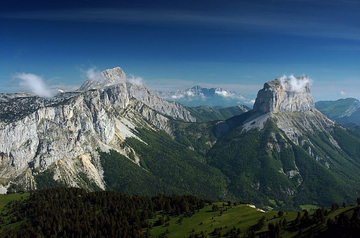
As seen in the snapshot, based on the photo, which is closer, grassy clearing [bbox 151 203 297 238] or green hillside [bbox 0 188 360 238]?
green hillside [bbox 0 188 360 238]

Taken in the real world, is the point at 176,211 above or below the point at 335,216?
below

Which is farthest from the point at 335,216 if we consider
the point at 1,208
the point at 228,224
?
the point at 1,208

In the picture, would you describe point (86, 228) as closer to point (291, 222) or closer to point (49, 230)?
point (49, 230)

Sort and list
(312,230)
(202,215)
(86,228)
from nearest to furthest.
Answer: (312,230)
(86,228)
(202,215)

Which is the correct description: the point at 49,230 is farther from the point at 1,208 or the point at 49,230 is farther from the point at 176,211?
the point at 1,208

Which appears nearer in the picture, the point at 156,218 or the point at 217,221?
the point at 217,221

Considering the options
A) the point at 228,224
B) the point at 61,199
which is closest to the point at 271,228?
the point at 228,224

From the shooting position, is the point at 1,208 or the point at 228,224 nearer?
the point at 228,224

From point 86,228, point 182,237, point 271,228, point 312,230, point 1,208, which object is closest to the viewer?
point 312,230

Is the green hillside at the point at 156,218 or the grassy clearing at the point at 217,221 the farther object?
the grassy clearing at the point at 217,221

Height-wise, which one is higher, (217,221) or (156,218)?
(217,221)
